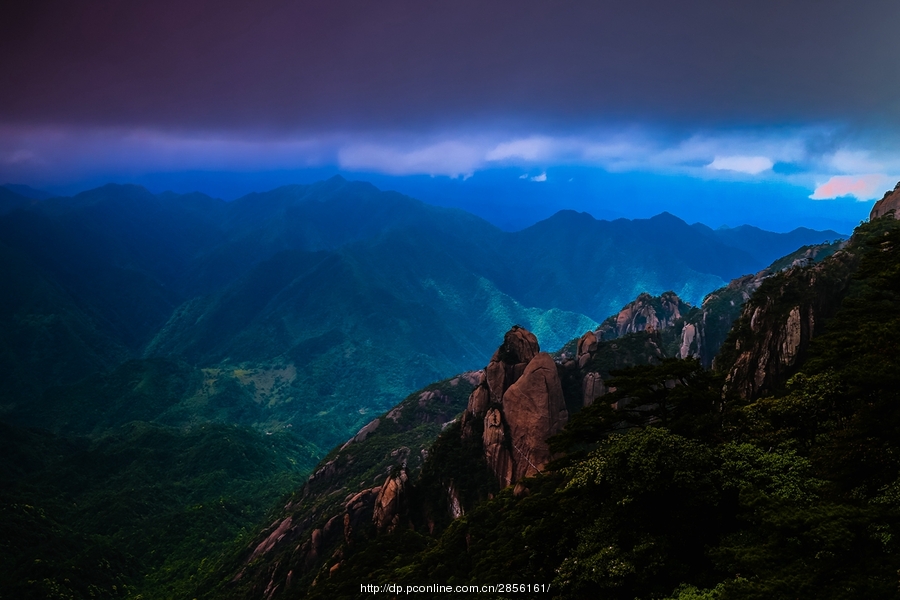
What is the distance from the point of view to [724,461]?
78.9 feet

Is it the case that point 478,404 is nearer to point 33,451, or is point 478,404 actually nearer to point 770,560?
point 770,560

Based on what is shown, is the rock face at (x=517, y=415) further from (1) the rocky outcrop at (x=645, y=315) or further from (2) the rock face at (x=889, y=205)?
(1) the rocky outcrop at (x=645, y=315)

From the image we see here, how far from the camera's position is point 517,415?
5228 cm

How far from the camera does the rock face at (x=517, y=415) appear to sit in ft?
165

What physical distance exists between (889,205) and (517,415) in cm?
4838

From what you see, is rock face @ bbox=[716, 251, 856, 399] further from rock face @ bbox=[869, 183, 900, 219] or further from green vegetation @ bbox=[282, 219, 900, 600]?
rock face @ bbox=[869, 183, 900, 219]

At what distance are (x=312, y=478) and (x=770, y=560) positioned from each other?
78.5 meters

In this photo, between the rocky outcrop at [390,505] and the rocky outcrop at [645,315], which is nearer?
the rocky outcrop at [390,505]

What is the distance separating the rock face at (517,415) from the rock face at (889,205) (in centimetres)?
3971

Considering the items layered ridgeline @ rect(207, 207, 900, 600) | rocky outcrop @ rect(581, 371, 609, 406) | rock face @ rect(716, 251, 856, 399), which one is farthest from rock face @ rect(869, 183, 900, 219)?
rocky outcrop @ rect(581, 371, 609, 406)

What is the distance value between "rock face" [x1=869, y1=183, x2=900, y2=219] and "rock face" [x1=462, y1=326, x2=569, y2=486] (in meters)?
39.7

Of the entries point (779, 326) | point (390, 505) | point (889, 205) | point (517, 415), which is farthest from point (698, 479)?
point (889, 205)

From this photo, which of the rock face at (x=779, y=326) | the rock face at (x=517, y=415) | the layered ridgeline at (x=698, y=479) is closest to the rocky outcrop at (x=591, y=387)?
the layered ridgeline at (x=698, y=479)

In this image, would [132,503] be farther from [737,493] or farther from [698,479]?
[737,493]
